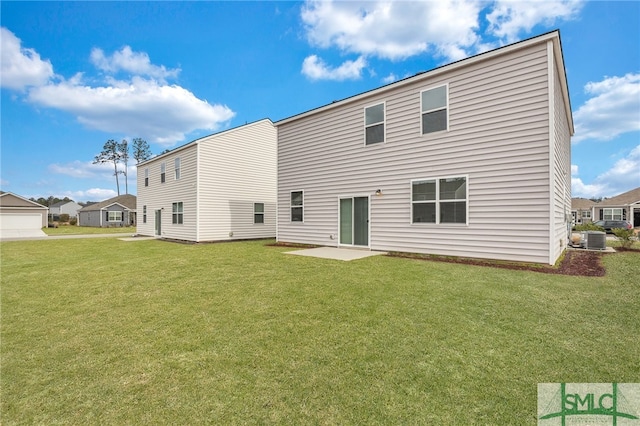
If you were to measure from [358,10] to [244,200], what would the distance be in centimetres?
1089

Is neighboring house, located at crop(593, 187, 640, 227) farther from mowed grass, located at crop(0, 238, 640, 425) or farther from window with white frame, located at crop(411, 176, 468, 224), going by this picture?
mowed grass, located at crop(0, 238, 640, 425)

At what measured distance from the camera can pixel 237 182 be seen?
16266 millimetres

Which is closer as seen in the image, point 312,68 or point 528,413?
point 528,413

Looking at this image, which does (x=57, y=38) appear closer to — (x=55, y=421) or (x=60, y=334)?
(x=60, y=334)

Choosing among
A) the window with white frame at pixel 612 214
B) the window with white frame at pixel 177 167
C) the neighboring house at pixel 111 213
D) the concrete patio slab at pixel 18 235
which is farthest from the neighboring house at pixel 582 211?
the neighboring house at pixel 111 213

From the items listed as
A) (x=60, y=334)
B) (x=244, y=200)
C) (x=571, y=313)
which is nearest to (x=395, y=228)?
(x=571, y=313)

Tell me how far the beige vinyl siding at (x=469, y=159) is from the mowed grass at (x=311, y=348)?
206cm

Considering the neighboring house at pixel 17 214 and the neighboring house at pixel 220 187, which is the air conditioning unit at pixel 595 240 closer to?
the neighboring house at pixel 220 187

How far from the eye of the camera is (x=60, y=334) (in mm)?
3367

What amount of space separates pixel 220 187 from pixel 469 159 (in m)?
12.4

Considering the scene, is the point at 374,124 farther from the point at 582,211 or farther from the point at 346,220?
the point at 582,211

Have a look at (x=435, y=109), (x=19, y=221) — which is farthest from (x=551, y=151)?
(x=19, y=221)

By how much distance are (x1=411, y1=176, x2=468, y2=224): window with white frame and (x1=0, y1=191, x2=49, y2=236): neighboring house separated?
33.8 metres

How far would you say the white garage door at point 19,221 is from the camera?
85.7ft
